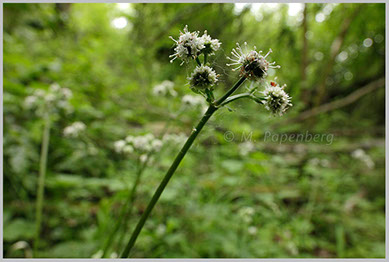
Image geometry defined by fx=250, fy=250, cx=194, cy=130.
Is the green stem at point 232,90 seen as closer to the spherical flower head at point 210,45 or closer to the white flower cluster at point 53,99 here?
the spherical flower head at point 210,45

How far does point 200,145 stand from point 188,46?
1588 millimetres

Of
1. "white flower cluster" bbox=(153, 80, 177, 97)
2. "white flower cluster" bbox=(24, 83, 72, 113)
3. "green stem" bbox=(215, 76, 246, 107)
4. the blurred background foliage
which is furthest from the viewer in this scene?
the blurred background foliage

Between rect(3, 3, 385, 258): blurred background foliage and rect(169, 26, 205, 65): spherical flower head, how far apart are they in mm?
75

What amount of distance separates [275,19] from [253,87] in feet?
12.1

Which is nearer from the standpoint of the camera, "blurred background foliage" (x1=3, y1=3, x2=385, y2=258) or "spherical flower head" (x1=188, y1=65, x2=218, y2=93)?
"spherical flower head" (x1=188, y1=65, x2=218, y2=93)

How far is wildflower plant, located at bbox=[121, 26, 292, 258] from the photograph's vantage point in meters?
0.62

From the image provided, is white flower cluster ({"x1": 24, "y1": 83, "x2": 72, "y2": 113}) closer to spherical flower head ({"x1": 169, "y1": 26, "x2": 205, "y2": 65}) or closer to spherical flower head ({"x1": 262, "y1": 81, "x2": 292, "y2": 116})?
spherical flower head ({"x1": 169, "y1": 26, "x2": 205, "y2": 65})

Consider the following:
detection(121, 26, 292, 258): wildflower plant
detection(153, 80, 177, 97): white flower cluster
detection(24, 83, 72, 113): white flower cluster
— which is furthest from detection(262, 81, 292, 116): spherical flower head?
detection(24, 83, 72, 113): white flower cluster

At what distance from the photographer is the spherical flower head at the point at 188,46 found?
64cm

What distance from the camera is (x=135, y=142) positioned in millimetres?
1246

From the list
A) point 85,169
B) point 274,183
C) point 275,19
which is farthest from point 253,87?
point 275,19

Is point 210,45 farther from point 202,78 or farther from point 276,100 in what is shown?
point 276,100

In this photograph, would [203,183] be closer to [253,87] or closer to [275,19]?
[253,87]

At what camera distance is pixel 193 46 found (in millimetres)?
637
